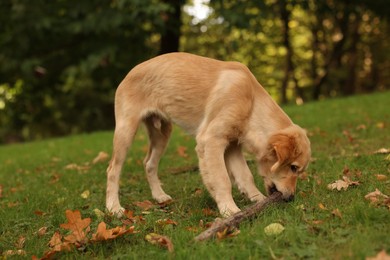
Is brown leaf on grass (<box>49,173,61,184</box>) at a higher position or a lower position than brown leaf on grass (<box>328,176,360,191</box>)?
lower

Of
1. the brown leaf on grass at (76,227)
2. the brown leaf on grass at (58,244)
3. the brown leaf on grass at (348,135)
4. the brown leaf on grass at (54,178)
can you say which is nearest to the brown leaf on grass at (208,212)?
the brown leaf on grass at (76,227)

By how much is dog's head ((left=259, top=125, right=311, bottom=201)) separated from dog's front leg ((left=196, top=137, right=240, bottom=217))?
0.44 meters

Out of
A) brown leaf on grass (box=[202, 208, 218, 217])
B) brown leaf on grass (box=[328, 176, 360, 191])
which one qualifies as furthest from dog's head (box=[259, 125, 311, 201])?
brown leaf on grass (box=[202, 208, 218, 217])

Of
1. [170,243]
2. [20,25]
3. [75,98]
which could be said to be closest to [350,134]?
[170,243]

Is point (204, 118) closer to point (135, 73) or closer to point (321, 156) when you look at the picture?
point (135, 73)

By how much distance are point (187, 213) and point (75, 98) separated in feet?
57.1

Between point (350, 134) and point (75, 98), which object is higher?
point (350, 134)

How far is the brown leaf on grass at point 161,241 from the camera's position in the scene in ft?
12.2

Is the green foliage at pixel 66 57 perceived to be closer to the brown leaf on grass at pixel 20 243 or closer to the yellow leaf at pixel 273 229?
the brown leaf on grass at pixel 20 243

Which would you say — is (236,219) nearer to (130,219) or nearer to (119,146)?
(130,219)

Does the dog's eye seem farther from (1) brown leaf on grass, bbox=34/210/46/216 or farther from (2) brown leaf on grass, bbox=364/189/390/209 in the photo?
(1) brown leaf on grass, bbox=34/210/46/216

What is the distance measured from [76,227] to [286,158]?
199 cm

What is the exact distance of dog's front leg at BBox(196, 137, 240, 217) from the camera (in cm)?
489

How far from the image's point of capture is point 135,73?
5867 millimetres
